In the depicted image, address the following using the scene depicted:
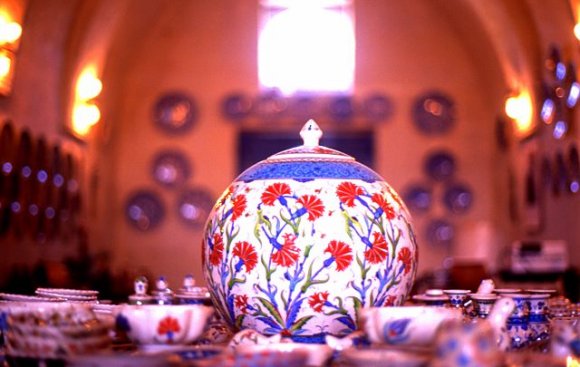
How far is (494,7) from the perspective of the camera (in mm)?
11086

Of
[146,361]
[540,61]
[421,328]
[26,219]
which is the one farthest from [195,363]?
[540,61]

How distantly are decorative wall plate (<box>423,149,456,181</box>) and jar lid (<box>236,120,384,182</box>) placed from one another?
11.1m

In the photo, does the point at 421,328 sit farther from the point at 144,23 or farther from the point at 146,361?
the point at 144,23

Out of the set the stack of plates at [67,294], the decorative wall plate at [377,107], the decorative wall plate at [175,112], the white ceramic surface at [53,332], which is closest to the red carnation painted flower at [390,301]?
the white ceramic surface at [53,332]

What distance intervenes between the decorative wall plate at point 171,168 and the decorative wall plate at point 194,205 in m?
0.23

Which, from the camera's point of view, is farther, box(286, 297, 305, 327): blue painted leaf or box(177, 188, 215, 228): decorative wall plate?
box(177, 188, 215, 228): decorative wall plate

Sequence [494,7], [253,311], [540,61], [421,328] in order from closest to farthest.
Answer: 1. [421,328]
2. [253,311]
3. [540,61]
4. [494,7]

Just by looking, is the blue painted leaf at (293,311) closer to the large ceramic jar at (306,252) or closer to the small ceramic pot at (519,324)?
the large ceramic jar at (306,252)

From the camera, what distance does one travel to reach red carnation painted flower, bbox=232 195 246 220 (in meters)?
2.00

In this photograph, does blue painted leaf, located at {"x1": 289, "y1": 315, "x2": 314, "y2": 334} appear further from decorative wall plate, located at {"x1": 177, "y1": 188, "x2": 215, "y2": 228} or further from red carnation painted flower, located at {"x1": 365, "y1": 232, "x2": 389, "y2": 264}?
decorative wall plate, located at {"x1": 177, "y1": 188, "x2": 215, "y2": 228}

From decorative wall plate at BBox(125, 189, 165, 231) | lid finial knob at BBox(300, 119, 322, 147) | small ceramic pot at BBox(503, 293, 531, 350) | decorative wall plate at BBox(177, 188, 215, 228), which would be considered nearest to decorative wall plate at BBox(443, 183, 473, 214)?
decorative wall plate at BBox(177, 188, 215, 228)

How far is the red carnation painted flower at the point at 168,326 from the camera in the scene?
1.64m

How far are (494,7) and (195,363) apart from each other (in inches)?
407

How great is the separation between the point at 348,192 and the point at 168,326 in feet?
1.89
